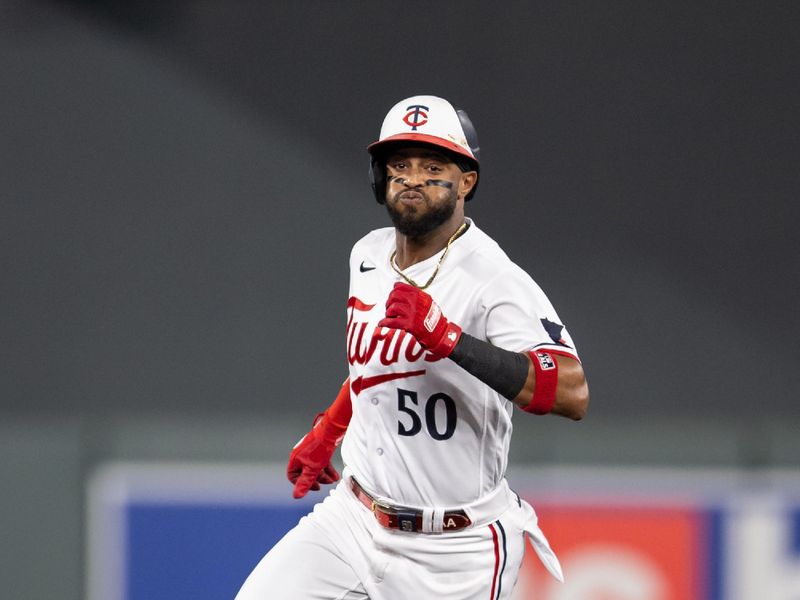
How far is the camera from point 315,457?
119 inches

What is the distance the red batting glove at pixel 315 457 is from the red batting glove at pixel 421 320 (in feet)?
2.43

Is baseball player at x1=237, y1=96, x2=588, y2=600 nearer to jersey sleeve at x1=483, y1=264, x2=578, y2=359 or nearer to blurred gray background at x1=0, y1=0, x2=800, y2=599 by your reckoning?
jersey sleeve at x1=483, y1=264, x2=578, y2=359

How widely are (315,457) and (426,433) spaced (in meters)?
0.47

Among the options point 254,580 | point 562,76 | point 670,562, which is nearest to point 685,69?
point 562,76

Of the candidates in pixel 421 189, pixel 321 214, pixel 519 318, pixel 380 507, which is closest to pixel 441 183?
pixel 421 189

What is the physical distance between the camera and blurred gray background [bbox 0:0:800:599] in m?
4.50

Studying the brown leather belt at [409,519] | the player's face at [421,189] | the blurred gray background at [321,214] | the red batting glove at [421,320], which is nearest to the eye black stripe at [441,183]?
the player's face at [421,189]

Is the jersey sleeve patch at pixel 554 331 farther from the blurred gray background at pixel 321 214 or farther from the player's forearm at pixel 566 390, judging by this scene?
the blurred gray background at pixel 321 214

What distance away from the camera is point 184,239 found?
4.73m

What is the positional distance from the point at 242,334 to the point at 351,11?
128 centimetres

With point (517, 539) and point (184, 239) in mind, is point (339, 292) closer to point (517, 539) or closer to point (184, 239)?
point (184, 239)

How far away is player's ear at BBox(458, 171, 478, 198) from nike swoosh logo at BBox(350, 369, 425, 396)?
402 mm

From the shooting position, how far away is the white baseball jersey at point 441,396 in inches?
102

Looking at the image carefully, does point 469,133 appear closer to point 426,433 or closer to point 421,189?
point 421,189
